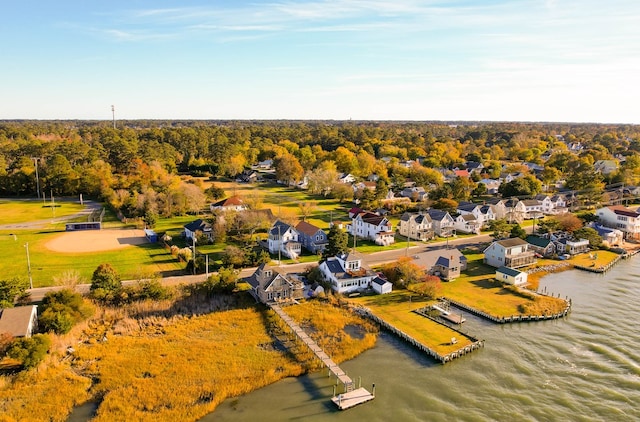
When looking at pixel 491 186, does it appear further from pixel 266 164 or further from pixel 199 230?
pixel 199 230

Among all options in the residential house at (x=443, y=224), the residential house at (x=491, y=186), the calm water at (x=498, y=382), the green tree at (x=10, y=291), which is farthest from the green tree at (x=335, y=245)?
the residential house at (x=491, y=186)

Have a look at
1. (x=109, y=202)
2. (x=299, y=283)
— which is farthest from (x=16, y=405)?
(x=109, y=202)

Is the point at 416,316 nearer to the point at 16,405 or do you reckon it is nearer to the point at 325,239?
the point at 325,239

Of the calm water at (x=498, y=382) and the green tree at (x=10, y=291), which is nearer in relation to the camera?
the calm water at (x=498, y=382)

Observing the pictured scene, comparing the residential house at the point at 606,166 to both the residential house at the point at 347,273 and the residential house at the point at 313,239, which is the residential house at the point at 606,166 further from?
the residential house at the point at 347,273

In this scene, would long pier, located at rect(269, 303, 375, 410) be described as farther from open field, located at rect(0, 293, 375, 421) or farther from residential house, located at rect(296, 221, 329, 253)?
residential house, located at rect(296, 221, 329, 253)
